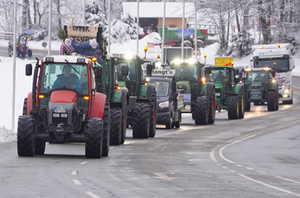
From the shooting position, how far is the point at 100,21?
92.6 m

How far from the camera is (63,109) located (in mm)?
15133

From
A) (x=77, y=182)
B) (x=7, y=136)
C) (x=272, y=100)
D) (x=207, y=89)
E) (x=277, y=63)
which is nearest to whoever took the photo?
(x=77, y=182)

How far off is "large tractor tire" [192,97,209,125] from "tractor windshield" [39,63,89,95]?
13.4 m

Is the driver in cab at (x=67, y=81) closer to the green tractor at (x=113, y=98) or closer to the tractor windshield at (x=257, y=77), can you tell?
the green tractor at (x=113, y=98)

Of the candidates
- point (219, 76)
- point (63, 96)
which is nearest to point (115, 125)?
point (63, 96)

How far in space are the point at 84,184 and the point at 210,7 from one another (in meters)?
70.3

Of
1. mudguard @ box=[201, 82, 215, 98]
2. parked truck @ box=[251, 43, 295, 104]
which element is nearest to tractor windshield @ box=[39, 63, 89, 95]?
mudguard @ box=[201, 82, 215, 98]

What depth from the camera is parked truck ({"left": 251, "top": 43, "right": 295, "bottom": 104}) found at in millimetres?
44844

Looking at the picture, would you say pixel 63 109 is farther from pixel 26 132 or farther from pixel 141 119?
pixel 141 119

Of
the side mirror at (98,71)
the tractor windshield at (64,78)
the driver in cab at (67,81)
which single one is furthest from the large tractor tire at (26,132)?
the side mirror at (98,71)

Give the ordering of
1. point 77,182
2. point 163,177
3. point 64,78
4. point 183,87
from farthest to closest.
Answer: point 183,87, point 64,78, point 163,177, point 77,182

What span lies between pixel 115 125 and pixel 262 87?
22968mm

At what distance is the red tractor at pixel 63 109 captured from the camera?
599 inches

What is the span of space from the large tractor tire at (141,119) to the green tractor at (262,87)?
18.6 m
